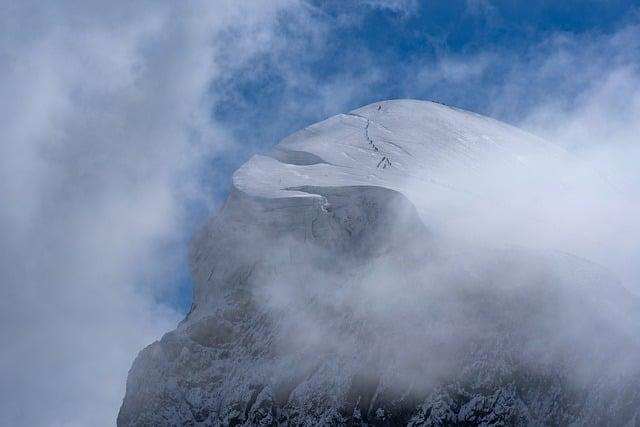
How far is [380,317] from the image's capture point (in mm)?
36156

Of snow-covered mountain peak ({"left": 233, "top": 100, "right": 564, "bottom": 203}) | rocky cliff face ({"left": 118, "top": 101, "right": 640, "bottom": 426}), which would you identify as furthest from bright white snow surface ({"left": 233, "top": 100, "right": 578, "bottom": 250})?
rocky cliff face ({"left": 118, "top": 101, "right": 640, "bottom": 426})

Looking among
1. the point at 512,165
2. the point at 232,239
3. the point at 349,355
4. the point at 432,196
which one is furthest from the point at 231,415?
the point at 512,165

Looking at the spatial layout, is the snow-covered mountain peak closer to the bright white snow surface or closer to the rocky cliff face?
the bright white snow surface

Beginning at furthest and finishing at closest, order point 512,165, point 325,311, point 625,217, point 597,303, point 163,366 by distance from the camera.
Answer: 1. point 512,165
2. point 625,217
3. point 163,366
4. point 325,311
5. point 597,303

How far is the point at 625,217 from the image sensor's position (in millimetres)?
43031

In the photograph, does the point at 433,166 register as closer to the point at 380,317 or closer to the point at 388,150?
the point at 388,150

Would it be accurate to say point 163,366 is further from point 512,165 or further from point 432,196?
point 512,165

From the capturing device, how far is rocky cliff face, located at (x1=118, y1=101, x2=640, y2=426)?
110 ft

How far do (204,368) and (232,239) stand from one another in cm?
526

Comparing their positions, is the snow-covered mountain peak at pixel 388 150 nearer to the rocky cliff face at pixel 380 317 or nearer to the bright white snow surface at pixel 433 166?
the bright white snow surface at pixel 433 166

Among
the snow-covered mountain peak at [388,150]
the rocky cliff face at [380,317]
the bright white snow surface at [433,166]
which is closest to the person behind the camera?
the rocky cliff face at [380,317]

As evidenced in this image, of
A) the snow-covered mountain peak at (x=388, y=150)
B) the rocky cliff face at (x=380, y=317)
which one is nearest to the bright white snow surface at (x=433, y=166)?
the snow-covered mountain peak at (x=388, y=150)

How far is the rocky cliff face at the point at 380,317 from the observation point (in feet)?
110

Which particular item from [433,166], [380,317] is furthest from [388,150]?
[380,317]
